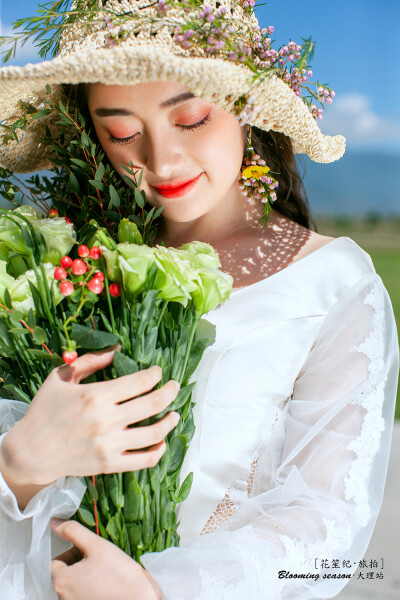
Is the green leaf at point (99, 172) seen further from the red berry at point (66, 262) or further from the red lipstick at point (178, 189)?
the red berry at point (66, 262)

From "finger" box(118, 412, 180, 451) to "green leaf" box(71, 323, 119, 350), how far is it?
0.45ft

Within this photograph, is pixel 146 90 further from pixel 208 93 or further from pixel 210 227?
pixel 210 227

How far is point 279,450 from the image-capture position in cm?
113

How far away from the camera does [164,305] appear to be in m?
0.88

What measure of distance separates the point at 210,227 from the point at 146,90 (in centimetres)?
39

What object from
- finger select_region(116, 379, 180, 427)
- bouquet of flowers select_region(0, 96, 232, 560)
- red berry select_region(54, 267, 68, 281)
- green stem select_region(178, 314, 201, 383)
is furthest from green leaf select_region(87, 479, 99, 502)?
red berry select_region(54, 267, 68, 281)

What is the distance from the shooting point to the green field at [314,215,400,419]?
740cm

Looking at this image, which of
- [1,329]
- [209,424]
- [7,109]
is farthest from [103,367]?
[7,109]

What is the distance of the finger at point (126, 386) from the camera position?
86cm

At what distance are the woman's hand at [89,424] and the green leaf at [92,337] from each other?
38 mm

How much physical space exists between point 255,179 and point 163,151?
0.29 m

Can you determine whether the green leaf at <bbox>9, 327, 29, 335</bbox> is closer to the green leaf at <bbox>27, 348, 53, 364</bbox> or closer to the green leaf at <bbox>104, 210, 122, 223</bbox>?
the green leaf at <bbox>27, 348, 53, 364</bbox>

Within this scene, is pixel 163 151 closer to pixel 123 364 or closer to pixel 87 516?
pixel 123 364

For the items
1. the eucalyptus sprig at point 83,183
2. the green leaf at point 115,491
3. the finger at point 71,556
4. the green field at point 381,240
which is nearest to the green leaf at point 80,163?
the eucalyptus sprig at point 83,183
